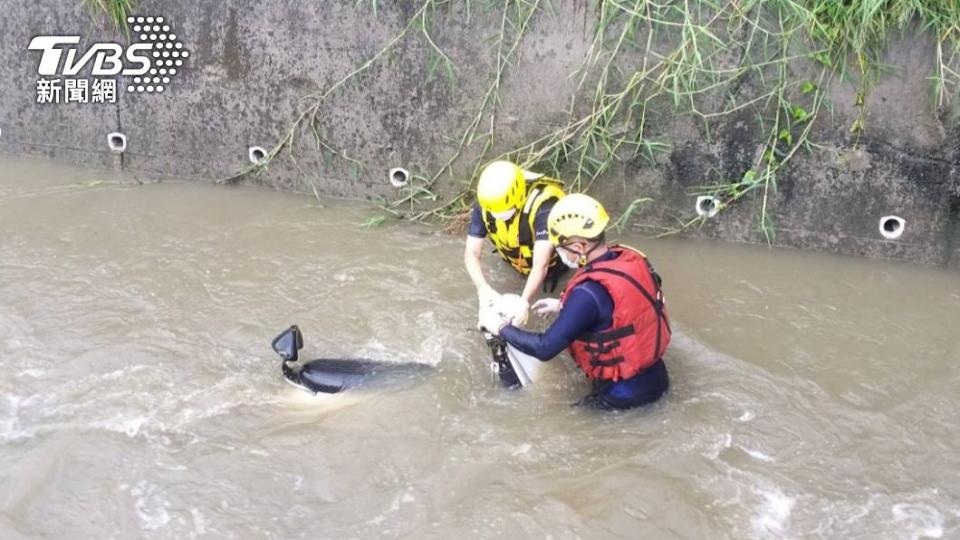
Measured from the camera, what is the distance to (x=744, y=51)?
5078mm

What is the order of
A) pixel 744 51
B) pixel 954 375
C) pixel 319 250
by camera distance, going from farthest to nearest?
pixel 319 250
pixel 744 51
pixel 954 375

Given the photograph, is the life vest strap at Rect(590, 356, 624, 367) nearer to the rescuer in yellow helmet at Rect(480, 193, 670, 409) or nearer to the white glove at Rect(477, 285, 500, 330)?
the rescuer in yellow helmet at Rect(480, 193, 670, 409)

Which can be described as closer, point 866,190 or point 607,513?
point 607,513

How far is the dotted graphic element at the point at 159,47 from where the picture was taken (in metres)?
6.17

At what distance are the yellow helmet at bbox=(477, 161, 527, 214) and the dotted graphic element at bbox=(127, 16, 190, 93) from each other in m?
3.01

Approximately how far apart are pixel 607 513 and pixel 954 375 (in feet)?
7.04

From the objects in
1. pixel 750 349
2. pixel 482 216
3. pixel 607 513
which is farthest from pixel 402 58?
pixel 607 513

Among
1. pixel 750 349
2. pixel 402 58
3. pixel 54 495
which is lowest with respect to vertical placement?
pixel 54 495

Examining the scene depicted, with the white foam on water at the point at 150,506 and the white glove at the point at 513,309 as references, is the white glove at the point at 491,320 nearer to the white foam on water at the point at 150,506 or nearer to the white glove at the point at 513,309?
the white glove at the point at 513,309

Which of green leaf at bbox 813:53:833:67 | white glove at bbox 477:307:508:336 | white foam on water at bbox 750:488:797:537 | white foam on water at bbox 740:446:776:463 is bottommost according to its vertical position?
white foam on water at bbox 750:488:797:537

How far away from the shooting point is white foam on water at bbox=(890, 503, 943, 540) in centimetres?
340

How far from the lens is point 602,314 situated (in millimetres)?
3703

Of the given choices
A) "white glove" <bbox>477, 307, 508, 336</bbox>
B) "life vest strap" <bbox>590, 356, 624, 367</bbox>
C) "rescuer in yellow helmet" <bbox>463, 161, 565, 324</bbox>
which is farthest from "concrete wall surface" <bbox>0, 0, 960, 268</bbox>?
"life vest strap" <bbox>590, 356, 624, 367</bbox>

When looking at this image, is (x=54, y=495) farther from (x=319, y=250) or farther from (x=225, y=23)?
(x=225, y=23)
